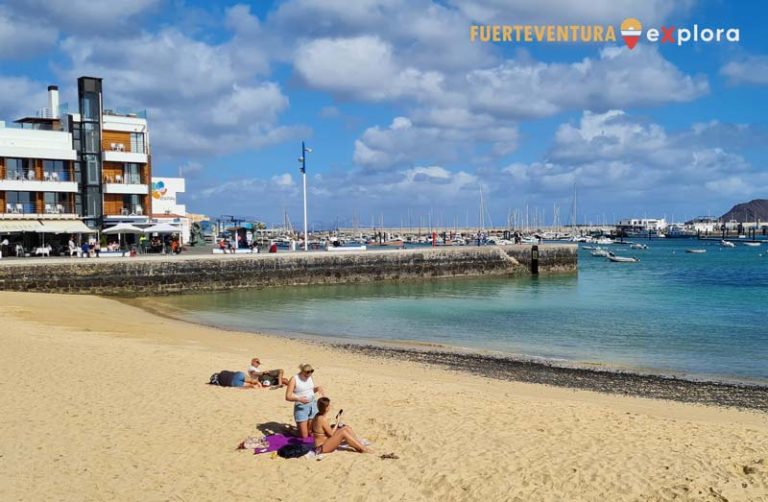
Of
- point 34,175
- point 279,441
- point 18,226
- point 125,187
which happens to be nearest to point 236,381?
point 279,441

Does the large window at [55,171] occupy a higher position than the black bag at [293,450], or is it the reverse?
the large window at [55,171]

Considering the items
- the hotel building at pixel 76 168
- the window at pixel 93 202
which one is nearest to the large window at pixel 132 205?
the hotel building at pixel 76 168

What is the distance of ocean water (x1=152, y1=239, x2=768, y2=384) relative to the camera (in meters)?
20.4

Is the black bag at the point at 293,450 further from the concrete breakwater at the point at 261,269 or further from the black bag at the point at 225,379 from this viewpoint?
the concrete breakwater at the point at 261,269

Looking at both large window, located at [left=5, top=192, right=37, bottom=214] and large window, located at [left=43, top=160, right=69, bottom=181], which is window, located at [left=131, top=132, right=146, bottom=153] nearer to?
large window, located at [left=43, top=160, right=69, bottom=181]

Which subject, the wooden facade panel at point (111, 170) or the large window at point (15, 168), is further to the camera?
the wooden facade panel at point (111, 170)

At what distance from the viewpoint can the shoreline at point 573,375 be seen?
14.7 metres

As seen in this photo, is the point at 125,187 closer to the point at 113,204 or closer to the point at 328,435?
the point at 113,204

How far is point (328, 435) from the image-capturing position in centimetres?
939

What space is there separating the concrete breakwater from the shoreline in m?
19.5

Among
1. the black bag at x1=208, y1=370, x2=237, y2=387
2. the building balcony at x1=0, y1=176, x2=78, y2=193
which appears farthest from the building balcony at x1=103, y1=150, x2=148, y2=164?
the black bag at x1=208, y1=370, x2=237, y2=387

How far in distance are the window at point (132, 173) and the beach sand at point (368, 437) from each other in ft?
119

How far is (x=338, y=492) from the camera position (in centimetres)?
814

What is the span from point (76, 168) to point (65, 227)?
5862 millimetres
